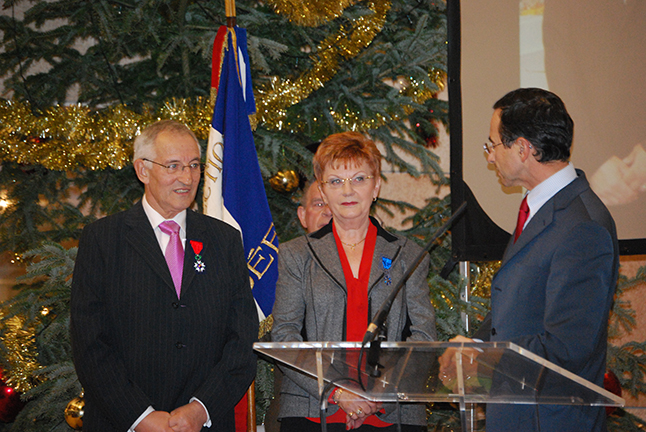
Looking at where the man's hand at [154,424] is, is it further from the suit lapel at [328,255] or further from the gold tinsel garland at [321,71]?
the gold tinsel garland at [321,71]

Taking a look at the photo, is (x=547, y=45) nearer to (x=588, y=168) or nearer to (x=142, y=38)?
(x=588, y=168)

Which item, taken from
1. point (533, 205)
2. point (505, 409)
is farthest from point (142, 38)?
point (505, 409)

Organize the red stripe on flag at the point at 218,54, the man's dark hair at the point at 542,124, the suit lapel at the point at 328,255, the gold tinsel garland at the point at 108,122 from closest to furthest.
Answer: the man's dark hair at the point at 542,124 < the suit lapel at the point at 328,255 < the red stripe on flag at the point at 218,54 < the gold tinsel garland at the point at 108,122

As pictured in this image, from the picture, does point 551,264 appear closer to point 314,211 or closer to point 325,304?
point 325,304

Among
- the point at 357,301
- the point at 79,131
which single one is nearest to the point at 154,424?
the point at 357,301

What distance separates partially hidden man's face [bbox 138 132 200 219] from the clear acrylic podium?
1.11 metres

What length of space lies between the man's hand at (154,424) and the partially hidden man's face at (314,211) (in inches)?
51.0

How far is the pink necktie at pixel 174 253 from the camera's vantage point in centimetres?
234

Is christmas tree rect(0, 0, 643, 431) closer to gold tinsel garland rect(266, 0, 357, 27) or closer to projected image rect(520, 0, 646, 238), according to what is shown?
gold tinsel garland rect(266, 0, 357, 27)

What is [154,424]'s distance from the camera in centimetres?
212

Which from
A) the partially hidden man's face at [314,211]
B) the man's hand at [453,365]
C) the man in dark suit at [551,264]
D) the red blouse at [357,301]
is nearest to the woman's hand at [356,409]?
the red blouse at [357,301]

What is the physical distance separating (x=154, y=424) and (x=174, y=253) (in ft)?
2.24

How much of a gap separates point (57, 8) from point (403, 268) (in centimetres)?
329

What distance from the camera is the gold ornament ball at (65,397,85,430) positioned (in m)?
2.99
